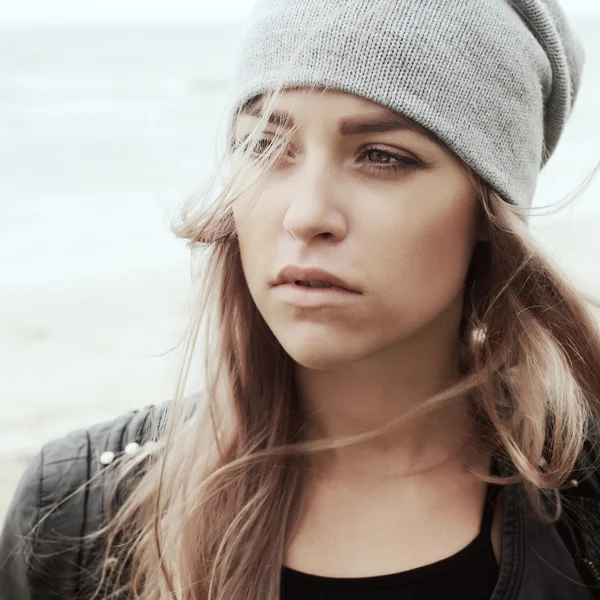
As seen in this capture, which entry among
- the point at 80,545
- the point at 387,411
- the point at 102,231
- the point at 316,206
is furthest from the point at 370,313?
the point at 102,231

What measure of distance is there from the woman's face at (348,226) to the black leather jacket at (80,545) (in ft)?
1.75

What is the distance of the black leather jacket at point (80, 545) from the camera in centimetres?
172

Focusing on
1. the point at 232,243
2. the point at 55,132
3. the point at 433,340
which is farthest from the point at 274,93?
the point at 55,132

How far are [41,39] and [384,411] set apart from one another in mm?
32188

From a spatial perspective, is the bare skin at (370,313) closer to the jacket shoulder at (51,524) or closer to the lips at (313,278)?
the lips at (313,278)

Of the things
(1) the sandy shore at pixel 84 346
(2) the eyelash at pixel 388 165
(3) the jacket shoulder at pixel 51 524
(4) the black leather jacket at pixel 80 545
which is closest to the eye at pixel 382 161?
(2) the eyelash at pixel 388 165

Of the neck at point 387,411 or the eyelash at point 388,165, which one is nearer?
the eyelash at point 388,165

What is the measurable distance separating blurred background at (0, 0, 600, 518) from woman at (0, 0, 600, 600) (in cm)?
17

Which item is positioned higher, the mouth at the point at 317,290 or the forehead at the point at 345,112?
the forehead at the point at 345,112

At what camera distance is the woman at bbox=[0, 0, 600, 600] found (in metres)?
1.57

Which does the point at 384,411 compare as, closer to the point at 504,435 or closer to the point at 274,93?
the point at 504,435

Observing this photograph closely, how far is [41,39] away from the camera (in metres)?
30.7

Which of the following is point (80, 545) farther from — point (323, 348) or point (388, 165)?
point (388, 165)

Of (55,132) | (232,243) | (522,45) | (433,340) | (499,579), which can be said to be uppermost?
(55,132)
